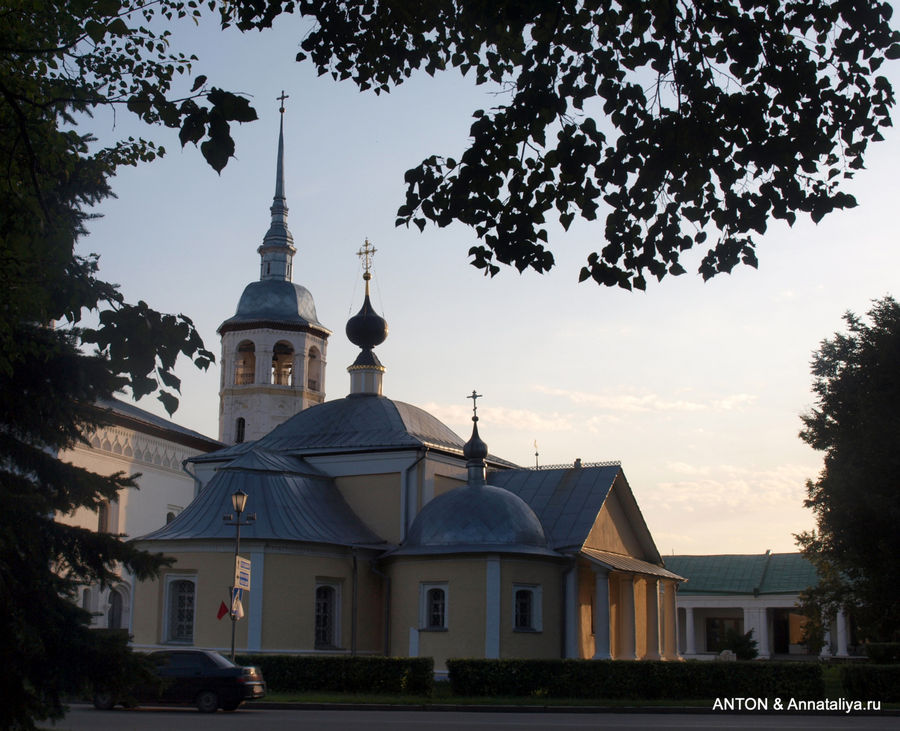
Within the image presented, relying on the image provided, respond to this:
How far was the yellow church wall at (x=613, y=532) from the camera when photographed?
3203 centimetres

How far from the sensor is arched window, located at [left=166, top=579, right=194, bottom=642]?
2764 centimetres

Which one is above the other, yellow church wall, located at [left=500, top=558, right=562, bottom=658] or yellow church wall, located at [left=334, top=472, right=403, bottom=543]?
yellow church wall, located at [left=334, top=472, right=403, bottom=543]

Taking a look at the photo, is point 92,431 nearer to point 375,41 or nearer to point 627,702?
point 375,41

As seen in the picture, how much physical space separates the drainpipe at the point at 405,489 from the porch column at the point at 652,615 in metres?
8.30

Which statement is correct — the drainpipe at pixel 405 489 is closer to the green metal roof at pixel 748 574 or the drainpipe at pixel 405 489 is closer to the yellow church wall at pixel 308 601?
the yellow church wall at pixel 308 601

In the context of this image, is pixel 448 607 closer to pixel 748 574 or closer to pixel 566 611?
pixel 566 611

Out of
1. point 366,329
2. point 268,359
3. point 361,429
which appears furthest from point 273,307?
point 361,429

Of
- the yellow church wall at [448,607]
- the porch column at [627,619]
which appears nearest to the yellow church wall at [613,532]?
the porch column at [627,619]

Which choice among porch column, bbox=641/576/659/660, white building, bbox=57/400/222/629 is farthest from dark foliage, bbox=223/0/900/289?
white building, bbox=57/400/222/629

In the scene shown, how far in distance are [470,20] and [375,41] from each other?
1245mm

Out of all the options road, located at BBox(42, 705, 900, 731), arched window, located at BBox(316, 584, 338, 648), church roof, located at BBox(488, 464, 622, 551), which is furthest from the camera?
church roof, located at BBox(488, 464, 622, 551)

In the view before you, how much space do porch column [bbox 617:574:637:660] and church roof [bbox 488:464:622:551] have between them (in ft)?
8.07

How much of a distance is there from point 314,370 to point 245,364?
11.3ft

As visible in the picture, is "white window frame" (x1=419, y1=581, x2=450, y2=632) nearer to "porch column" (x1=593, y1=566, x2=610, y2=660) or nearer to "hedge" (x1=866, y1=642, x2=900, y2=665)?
"porch column" (x1=593, y1=566, x2=610, y2=660)
